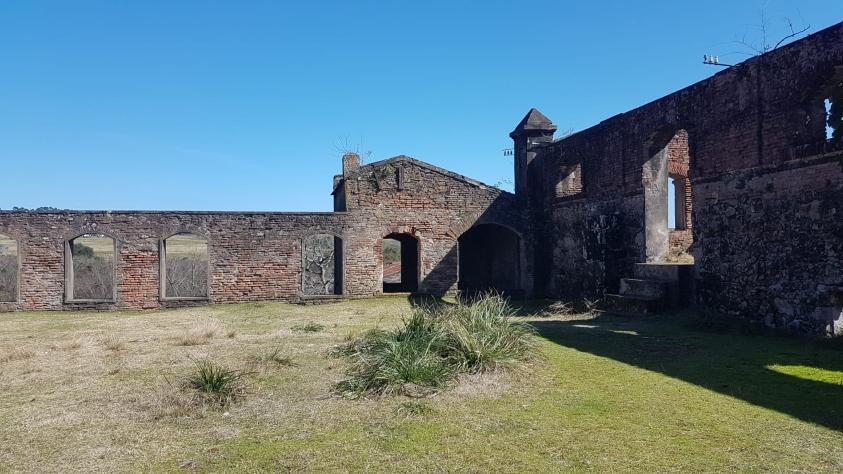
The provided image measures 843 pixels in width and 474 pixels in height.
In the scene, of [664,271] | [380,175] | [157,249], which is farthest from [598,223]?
[157,249]

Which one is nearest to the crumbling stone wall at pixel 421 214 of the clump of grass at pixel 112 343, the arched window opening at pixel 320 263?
the clump of grass at pixel 112 343

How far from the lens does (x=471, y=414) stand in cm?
516

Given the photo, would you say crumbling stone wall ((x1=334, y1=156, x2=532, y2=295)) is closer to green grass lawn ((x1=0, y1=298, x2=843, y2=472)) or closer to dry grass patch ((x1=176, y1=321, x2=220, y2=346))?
dry grass patch ((x1=176, y1=321, x2=220, y2=346))

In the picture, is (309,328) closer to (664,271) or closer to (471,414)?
(471,414)

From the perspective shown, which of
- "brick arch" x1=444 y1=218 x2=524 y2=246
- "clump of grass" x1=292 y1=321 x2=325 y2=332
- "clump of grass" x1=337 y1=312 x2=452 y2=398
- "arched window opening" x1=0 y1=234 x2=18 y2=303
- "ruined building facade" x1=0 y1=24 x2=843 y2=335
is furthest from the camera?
"arched window opening" x1=0 y1=234 x2=18 y2=303

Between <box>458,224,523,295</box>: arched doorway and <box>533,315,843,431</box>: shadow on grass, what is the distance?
810cm

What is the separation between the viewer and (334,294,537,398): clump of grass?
600 cm

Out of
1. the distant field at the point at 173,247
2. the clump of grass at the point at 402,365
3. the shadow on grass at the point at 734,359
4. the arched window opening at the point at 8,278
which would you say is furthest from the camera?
the distant field at the point at 173,247

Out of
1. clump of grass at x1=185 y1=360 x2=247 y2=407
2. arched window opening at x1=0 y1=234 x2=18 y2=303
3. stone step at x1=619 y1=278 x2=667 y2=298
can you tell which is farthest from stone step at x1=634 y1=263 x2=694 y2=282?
Result: arched window opening at x1=0 y1=234 x2=18 y2=303

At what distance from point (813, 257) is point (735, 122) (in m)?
2.83

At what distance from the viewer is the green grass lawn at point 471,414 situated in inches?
163

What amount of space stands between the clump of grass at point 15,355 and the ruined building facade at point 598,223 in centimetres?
730

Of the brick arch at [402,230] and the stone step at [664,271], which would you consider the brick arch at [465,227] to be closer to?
the brick arch at [402,230]

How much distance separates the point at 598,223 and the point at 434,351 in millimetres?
8690
